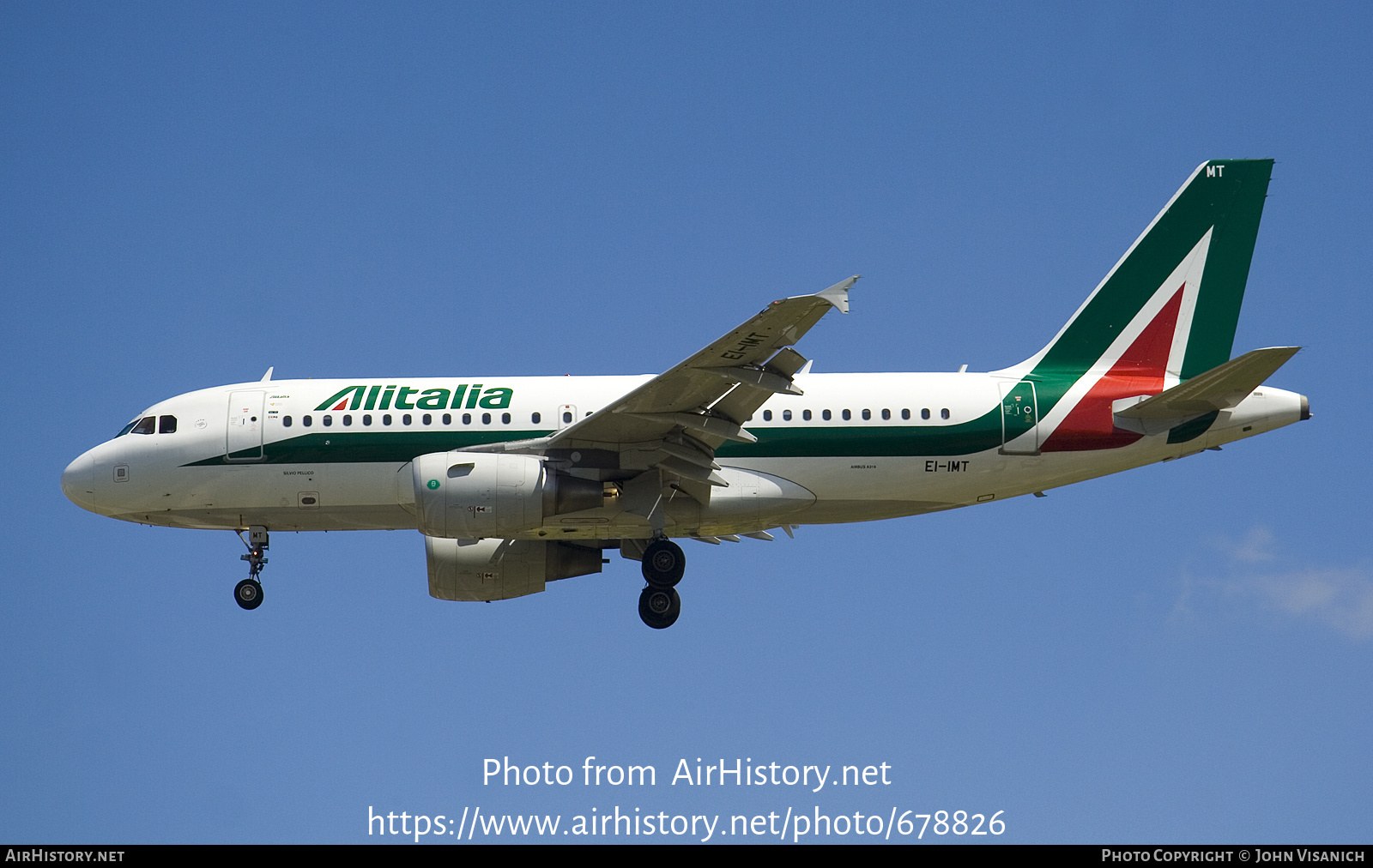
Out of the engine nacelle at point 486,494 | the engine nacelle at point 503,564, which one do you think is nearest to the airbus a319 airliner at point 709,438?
the engine nacelle at point 486,494

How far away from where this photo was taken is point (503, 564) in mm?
→ 27875

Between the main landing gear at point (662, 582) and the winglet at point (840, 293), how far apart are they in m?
6.35

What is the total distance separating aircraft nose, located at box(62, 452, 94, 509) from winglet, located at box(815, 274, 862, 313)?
13710 millimetres

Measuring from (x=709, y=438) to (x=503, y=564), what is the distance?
5871mm

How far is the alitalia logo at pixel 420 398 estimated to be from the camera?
2572 cm

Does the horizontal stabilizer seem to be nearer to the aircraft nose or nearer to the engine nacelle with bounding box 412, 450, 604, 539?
the engine nacelle with bounding box 412, 450, 604, 539

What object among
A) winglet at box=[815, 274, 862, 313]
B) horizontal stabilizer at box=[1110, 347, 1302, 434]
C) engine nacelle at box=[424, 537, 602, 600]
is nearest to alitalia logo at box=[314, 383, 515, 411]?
engine nacelle at box=[424, 537, 602, 600]

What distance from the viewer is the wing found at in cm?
2125

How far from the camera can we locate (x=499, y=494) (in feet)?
77.5

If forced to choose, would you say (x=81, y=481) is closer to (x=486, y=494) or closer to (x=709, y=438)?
(x=486, y=494)
